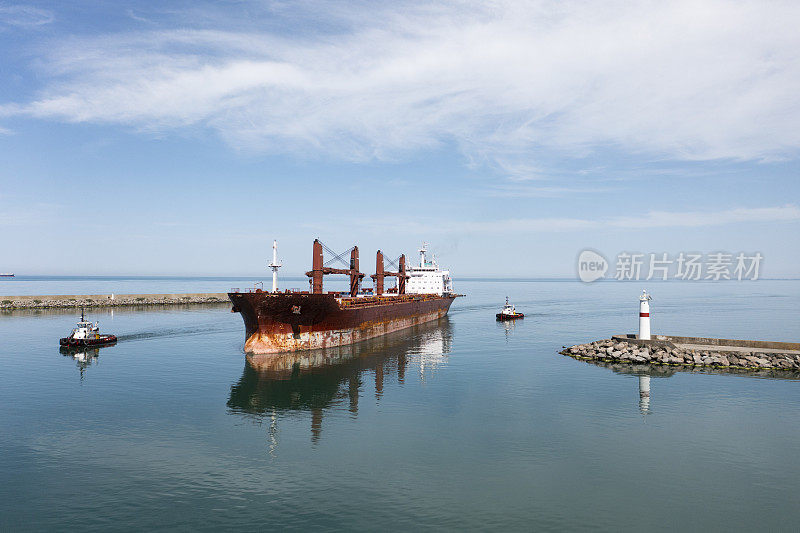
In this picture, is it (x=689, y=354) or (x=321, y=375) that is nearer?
(x=321, y=375)

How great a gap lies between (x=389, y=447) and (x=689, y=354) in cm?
3205

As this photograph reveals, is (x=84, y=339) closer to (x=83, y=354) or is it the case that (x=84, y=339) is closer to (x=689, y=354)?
(x=83, y=354)

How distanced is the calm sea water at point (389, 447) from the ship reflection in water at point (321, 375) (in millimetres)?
255

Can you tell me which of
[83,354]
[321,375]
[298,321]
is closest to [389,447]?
[321,375]

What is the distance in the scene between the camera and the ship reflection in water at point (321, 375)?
88.1ft

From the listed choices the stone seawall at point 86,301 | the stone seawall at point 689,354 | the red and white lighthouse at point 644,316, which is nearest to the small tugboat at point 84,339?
the stone seawall at point 689,354

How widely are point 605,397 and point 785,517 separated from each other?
14.7 m

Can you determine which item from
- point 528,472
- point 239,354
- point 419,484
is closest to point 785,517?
point 528,472

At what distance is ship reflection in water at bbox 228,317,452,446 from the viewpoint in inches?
1058

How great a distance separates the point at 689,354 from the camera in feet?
132

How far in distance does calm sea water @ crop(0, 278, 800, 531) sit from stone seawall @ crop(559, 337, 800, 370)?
2.47m

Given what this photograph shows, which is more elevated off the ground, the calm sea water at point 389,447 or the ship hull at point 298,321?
the ship hull at point 298,321

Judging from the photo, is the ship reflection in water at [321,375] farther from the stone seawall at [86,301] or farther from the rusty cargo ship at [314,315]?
the stone seawall at [86,301]

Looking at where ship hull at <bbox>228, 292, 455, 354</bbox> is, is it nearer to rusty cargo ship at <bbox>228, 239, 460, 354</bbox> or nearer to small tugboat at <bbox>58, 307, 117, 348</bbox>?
rusty cargo ship at <bbox>228, 239, 460, 354</bbox>
